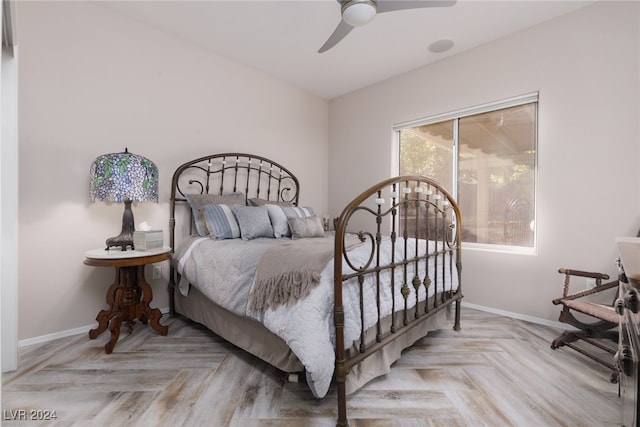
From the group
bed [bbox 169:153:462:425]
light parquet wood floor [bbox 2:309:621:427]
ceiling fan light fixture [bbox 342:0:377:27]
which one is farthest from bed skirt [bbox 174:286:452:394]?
ceiling fan light fixture [bbox 342:0:377:27]

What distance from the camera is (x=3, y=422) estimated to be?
1467 millimetres

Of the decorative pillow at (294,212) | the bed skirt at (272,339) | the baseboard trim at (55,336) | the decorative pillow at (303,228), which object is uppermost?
the decorative pillow at (294,212)

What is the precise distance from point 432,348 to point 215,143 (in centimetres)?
277

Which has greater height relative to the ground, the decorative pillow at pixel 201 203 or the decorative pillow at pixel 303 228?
the decorative pillow at pixel 201 203

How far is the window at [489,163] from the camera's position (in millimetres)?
2926

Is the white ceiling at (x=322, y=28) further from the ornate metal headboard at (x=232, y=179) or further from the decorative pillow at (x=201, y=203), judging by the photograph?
the decorative pillow at (x=201, y=203)

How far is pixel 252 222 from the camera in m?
2.67

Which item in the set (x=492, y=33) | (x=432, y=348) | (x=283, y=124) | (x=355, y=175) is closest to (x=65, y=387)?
(x=432, y=348)

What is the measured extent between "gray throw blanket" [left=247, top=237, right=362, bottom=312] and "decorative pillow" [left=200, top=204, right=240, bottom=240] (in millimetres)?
832

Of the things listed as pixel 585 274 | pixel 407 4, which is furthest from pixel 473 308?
pixel 407 4

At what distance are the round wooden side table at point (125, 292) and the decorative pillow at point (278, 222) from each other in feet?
2.95

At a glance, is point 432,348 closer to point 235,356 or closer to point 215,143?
point 235,356

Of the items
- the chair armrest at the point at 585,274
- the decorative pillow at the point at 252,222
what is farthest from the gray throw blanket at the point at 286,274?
the chair armrest at the point at 585,274

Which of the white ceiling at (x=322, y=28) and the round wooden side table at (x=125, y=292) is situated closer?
the round wooden side table at (x=125, y=292)
